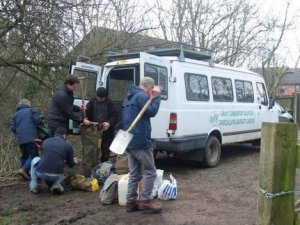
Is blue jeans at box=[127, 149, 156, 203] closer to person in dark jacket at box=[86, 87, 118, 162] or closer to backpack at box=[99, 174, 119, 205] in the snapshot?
backpack at box=[99, 174, 119, 205]

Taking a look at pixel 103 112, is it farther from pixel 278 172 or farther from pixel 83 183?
pixel 278 172

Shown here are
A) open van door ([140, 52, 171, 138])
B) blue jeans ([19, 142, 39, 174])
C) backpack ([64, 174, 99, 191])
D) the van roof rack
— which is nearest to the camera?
backpack ([64, 174, 99, 191])

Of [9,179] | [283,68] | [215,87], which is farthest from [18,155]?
[283,68]

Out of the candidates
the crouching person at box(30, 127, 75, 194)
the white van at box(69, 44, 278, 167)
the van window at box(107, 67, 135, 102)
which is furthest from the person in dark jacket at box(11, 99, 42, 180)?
the van window at box(107, 67, 135, 102)

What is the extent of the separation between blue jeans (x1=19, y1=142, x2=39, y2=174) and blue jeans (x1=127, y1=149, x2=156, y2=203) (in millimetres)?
2691

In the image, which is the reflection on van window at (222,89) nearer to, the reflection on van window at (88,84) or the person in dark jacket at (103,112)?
the person in dark jacket at (103,112)

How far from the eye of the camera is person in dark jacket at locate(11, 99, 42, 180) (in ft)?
25.1

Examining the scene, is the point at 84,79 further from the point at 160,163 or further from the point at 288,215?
the point at 288,215

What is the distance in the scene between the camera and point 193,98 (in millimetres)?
8289

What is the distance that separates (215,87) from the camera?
9.08 m

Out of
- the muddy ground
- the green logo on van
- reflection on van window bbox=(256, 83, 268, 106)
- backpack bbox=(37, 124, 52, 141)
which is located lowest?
the muddy ground

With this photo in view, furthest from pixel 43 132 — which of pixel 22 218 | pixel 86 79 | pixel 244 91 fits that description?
pixel 244 91

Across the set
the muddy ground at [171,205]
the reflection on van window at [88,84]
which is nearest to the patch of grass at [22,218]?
the muddy ground at [171,205]

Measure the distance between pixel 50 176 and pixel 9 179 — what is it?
1702mm
